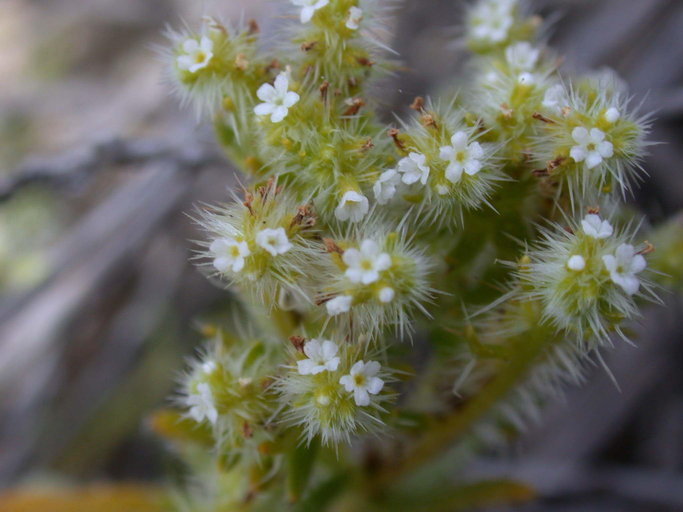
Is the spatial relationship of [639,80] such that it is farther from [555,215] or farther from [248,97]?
[248,97]

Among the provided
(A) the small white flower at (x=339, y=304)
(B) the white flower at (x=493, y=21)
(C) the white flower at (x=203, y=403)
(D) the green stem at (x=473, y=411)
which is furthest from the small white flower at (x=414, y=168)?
(B) the white flower at (x=493, y=21)

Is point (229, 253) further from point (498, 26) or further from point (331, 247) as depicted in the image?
point (498, 26)

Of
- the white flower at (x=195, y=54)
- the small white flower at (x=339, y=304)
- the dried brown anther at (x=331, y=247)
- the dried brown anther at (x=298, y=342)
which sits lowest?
the dried brown anther at (x=298, y=342)

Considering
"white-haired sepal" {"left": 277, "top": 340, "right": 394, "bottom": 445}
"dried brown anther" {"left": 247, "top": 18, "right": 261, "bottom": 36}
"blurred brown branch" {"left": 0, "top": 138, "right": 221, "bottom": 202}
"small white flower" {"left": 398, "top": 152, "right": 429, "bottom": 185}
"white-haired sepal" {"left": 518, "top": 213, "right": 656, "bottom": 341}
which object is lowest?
"white-haired sepal" {"left": 277, "top": 340, "right": 394, "bottom": 445}

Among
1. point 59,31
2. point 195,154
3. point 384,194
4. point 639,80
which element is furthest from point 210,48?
point 59,31

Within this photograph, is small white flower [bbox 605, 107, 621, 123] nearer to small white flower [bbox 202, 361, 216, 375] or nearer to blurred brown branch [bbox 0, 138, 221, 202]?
small white flower [bbox 202, 361, 216, 375]

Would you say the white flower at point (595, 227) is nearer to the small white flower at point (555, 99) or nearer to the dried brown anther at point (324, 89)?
the small white flower at point (555, 99)

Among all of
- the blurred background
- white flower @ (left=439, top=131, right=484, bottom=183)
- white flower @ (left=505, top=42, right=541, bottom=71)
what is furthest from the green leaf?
the blurred background
